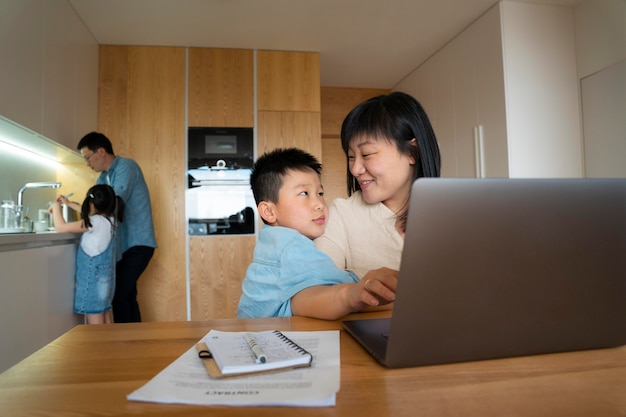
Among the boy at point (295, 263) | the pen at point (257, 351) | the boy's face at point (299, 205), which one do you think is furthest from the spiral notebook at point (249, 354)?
the boy's face at point (299, 205)

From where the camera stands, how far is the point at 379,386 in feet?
1.31

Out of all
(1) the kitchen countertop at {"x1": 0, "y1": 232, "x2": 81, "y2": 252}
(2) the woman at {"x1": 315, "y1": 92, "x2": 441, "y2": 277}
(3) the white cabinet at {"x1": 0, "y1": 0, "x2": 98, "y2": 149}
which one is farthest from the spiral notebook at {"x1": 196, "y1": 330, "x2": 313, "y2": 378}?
(3) the white cabinet at {"x1": 0, "y1": 0, "x2": 98, "y2": 149}

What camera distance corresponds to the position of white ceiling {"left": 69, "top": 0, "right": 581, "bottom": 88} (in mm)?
2719

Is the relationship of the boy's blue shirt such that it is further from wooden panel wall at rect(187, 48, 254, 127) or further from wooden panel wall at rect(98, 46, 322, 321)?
wooden panel wall at rect(187, 48, 254, 127)

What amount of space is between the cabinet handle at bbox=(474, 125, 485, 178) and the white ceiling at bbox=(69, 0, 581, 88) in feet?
2.62

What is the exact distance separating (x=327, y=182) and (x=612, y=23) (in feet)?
9.07

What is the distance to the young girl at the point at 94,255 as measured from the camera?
2.31m

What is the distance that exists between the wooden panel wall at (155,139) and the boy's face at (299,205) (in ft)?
7.63

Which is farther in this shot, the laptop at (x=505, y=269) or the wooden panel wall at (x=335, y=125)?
the wooden panel wall at (x=335, y=125)

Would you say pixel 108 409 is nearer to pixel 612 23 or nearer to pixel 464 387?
pixel 464 387

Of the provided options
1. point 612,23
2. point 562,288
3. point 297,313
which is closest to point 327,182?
point 612,23

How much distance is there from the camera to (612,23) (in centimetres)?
244

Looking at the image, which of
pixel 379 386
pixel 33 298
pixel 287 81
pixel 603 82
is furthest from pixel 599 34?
pixel 33 298

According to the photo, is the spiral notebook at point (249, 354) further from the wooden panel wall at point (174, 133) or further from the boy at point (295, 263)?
the wooden panel wall at point (174, 133)
